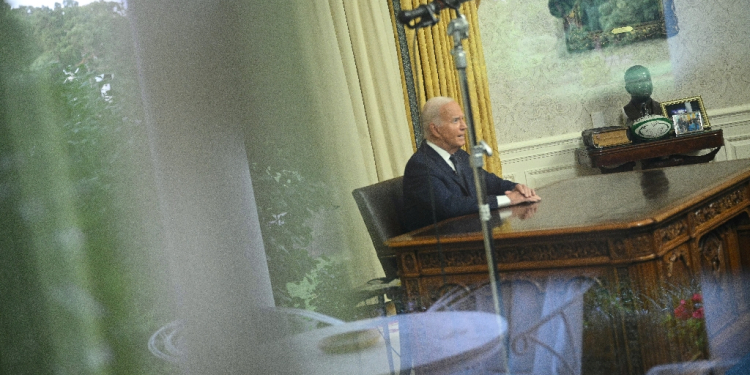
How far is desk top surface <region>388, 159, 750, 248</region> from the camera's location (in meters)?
0.81

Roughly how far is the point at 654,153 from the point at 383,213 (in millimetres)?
380

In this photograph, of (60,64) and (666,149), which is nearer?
(60,64)

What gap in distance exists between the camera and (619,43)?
973mm

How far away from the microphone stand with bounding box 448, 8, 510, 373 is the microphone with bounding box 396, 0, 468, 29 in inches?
0.5

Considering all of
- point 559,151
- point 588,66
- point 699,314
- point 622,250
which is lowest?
point 699,314

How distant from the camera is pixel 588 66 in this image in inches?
38.0

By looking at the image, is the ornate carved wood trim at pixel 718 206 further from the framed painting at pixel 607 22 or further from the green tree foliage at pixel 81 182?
the green tree foliage at pixel 81 182

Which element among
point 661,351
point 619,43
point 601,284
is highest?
point 619,43

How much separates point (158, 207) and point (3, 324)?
261mm

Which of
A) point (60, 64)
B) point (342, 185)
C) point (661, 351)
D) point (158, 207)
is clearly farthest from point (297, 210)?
point (661, 351)

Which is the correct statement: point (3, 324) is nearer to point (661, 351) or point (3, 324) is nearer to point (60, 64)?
point (60, 64)

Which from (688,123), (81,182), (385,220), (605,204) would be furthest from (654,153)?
(81,182)

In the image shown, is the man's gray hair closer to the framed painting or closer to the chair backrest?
the chair backrest

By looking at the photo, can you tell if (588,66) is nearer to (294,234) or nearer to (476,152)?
(476,152)
